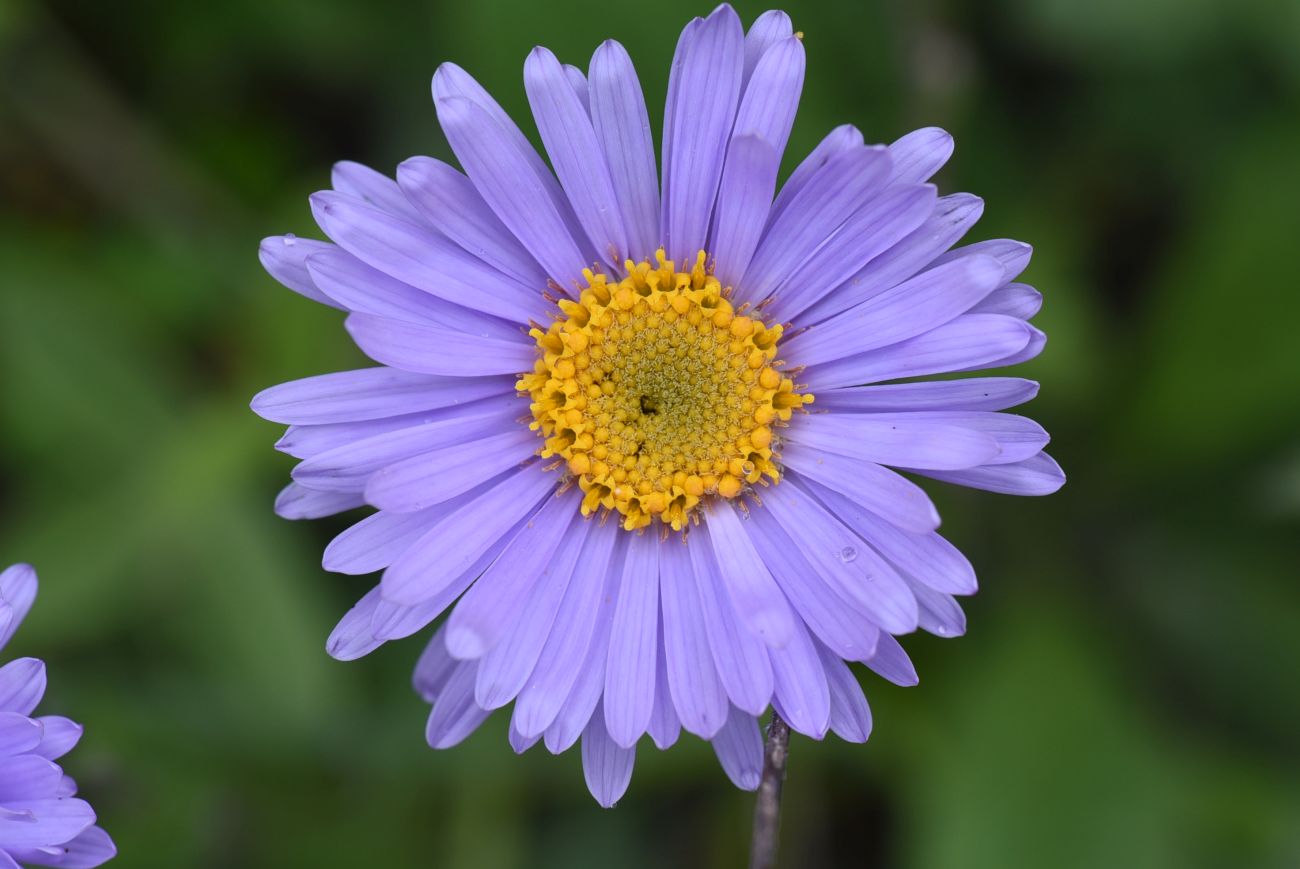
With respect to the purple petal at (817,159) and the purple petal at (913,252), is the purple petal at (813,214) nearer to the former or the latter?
the purple petal at (817,159)

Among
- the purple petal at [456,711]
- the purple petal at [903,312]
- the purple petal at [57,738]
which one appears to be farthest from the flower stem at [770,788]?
the purple petal at [57,738]

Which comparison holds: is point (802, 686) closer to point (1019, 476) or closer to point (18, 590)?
point (1019, 476)

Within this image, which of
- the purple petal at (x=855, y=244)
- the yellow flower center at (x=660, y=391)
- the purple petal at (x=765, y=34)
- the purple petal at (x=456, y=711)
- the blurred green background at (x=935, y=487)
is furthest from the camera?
the blurred green background at (x=935, y=487)

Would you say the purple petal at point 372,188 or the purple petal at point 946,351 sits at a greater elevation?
the purple petal at point 372,188

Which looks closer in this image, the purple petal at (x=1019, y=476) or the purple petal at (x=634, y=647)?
the purple petal at (x=1019, y=476)

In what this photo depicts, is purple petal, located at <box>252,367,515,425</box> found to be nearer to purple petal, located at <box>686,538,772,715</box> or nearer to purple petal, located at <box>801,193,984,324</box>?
purple petal, located at <box>686,538,772,715</box>

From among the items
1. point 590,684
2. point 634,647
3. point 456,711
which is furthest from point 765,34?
point 456,711
